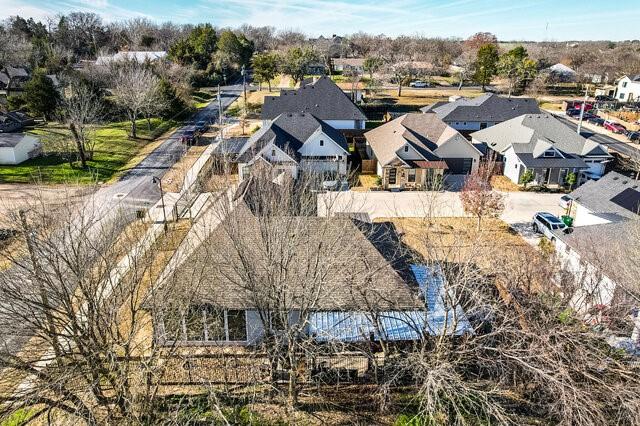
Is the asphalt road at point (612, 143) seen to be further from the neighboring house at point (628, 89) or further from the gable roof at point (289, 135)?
the neighboring house at point (628, 89)

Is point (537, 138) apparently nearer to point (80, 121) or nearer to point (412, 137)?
point (412, 137)

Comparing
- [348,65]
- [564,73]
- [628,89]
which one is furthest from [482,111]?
[564,73]

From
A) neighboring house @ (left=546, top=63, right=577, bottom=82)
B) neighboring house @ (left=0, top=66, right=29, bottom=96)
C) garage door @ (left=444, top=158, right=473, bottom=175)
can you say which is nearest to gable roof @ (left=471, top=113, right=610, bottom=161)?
garage door @ (left=444, top=158, right=473, bottom=175)

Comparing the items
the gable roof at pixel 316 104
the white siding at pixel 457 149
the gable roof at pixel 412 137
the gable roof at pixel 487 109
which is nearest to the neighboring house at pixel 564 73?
the gable roof at pixel 487 109

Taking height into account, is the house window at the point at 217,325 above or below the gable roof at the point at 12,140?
below

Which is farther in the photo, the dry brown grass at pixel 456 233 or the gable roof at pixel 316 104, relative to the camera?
the gable roof at pixel 316 104

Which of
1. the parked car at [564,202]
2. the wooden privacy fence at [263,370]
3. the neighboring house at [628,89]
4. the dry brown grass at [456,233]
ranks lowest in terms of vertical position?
the wooden privacy fence at [263,370]

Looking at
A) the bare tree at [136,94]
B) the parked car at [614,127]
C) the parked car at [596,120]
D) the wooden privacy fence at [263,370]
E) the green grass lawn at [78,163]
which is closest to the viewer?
the wooden privacy fence at [263,370]
